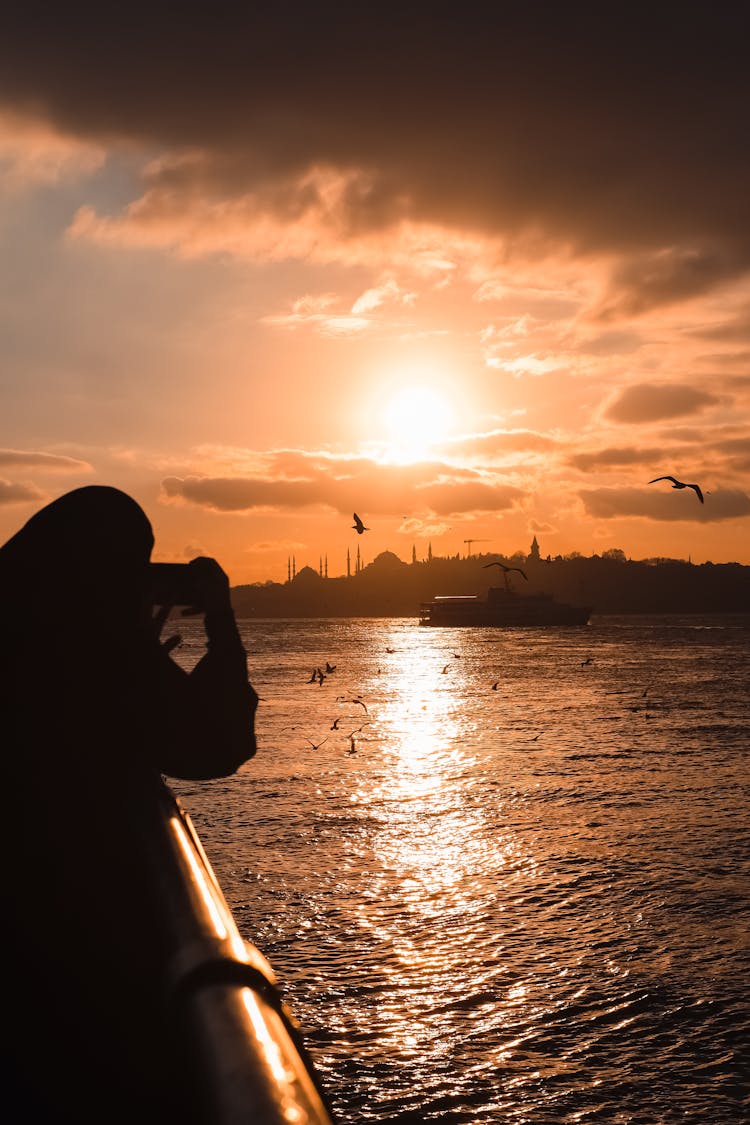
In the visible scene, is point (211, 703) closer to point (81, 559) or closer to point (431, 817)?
point (81, 559)

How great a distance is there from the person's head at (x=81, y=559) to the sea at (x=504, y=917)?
573 cm

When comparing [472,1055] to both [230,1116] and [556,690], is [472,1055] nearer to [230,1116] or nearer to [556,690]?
[230,1116]

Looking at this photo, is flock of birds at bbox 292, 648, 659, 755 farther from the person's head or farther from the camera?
the person's head

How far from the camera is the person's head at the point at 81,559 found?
2.48m

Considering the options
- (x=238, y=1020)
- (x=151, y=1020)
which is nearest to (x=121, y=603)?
(x=151, y=1020)

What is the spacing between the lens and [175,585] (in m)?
2.81

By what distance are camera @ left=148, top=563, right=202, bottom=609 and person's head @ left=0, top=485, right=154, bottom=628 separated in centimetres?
11

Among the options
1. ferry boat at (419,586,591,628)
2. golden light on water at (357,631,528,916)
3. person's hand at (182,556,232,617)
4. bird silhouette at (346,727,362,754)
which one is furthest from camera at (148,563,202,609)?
ferry boat at (419,586,591,628)

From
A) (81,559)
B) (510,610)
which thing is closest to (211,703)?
(81,559)

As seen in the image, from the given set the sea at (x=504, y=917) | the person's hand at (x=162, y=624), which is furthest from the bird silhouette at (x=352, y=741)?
the person's hand at (x=162, y=624)

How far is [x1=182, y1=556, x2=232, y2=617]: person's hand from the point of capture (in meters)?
2.84

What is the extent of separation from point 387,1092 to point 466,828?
9.19 meters

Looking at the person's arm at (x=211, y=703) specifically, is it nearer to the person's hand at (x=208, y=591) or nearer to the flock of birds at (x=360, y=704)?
the person's hand at (x=208, y=591)

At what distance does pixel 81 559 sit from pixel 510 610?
561ft
